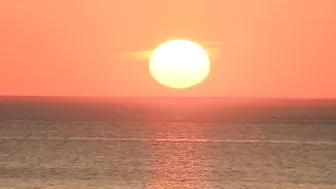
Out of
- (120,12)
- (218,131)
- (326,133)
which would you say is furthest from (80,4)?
(326,133)

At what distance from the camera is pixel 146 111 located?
1129mm

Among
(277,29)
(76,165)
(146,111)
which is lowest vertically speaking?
(76,165)

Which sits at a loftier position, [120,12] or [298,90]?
[120,12]

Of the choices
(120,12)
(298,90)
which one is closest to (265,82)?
(298,90)

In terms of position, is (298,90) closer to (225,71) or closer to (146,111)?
(225,71)

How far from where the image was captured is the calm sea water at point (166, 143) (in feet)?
3.45

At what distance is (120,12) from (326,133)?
44 centimetres

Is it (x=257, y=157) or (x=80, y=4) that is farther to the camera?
(x=80, y=4)

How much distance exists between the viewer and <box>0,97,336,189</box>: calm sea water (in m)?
1.05

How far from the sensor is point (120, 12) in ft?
3.93

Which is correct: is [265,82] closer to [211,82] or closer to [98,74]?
[211,82]

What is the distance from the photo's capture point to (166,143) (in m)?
1.10

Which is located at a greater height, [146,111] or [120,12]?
[120,12]

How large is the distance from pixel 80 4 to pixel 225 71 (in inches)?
12.0
